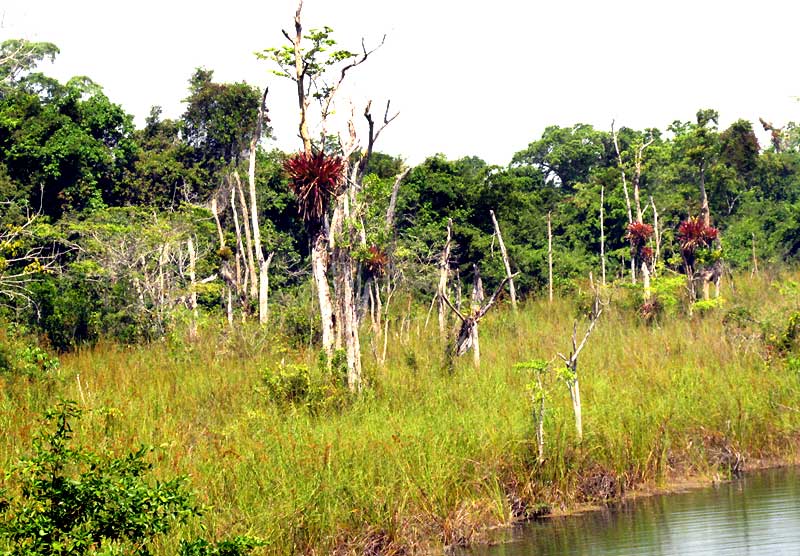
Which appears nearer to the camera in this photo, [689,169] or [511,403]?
[511,403]

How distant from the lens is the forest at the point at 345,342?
11.9 m

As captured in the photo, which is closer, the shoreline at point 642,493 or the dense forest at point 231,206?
the shoreline at point 642,493

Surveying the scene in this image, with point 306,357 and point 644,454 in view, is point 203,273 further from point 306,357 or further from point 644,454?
point 644,454

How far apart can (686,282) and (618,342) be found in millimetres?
9851

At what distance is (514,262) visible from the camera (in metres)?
35.4

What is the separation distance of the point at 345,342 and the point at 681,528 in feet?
23.8

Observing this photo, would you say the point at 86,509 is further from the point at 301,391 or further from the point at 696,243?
the point at 696,243

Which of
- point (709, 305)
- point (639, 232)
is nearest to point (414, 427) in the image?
point (709, 305)

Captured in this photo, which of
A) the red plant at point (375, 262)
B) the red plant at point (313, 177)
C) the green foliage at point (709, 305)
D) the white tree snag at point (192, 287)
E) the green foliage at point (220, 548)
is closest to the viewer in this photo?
the green foliage at point (220, 548)

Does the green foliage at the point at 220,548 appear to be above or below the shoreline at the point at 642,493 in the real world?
above

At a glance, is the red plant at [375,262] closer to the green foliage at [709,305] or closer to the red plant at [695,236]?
the green foliage at [709,305]

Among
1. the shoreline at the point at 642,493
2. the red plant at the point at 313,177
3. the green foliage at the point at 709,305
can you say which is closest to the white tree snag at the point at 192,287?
the red plant at the point at 313,177

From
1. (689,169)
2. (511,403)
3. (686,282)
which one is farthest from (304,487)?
(689,169)

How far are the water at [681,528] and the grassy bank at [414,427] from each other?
0.50m
